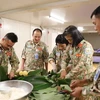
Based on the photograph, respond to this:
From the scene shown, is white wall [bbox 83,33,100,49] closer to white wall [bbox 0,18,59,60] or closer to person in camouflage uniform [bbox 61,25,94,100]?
white wall [bbox 0,18,59,60]

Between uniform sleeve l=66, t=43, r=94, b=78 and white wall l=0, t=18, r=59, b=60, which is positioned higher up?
white wall l=0, t=18, r=59, b=60

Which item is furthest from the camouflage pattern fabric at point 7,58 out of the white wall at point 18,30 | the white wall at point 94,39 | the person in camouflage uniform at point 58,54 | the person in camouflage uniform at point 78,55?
the white wall at point 94,39

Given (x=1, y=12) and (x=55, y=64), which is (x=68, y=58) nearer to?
(x=55, y=64)

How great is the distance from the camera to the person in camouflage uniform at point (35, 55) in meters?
2.81

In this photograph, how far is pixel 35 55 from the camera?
2.81 metres

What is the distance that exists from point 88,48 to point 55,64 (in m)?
1.26

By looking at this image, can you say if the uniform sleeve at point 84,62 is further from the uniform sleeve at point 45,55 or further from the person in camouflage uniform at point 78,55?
the uniform sleeve at point 45,55

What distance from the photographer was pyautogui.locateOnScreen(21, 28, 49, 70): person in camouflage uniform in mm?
2811

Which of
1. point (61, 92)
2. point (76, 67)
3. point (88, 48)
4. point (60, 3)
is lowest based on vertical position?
point (61, 92)

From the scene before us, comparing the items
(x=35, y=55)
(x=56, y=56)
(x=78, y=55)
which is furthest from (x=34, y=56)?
(x=78, y=55)

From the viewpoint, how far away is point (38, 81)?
161 cm

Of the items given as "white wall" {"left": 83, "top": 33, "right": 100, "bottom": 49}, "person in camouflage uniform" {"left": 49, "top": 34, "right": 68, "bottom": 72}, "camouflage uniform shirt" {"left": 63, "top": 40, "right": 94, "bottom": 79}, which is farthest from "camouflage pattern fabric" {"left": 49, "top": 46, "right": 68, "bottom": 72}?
"white wall" {"left": 83, "top": 33, "right": 100, "bottom": 49}

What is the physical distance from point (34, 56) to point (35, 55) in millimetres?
29


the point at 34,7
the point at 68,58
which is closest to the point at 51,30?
the point at 34,7
